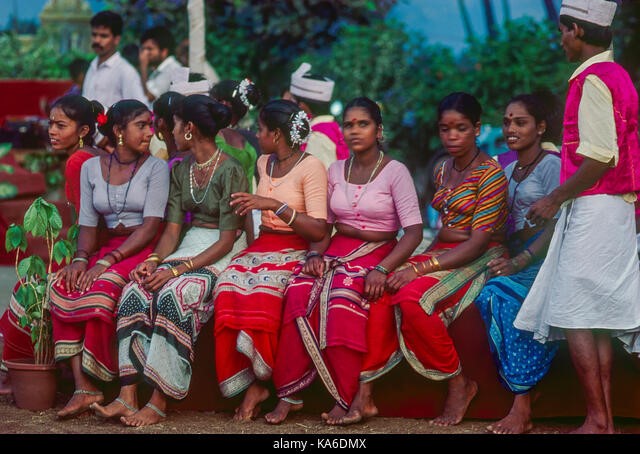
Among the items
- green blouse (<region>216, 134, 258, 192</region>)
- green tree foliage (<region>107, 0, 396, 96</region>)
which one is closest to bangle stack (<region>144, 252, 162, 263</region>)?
green blouse (<region>216, 134, 258, 192</region>)

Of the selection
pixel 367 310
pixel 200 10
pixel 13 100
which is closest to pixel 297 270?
pixel 367 310

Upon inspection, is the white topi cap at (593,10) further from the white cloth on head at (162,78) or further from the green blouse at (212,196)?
A: the white cloth on head at (162,78)

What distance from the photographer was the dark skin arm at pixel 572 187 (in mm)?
4758

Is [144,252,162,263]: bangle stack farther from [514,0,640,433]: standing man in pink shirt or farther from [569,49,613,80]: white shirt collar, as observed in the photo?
[569,49,613,80]: white shirt collar

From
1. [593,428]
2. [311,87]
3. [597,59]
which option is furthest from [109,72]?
[593,428]

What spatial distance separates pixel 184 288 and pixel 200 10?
14.2 feet

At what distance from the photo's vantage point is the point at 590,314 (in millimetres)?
4801

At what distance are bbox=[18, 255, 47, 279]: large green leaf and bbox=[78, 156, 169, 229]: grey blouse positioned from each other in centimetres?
38

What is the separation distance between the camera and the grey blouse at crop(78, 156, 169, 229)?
5684 millimetres

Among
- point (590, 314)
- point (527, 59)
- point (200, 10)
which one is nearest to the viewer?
point (590, 314)

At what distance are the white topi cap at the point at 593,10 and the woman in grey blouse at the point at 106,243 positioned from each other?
2317mm

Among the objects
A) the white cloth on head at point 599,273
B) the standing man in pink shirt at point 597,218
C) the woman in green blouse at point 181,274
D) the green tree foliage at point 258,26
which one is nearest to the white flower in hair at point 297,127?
the woman in green blouse at point 181,274

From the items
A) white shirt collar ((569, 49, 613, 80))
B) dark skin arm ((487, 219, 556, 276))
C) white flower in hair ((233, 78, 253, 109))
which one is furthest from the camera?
white flower in hair ((233, 78, 253, 109))

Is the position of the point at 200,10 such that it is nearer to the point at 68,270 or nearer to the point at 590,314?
the point at 68,270
